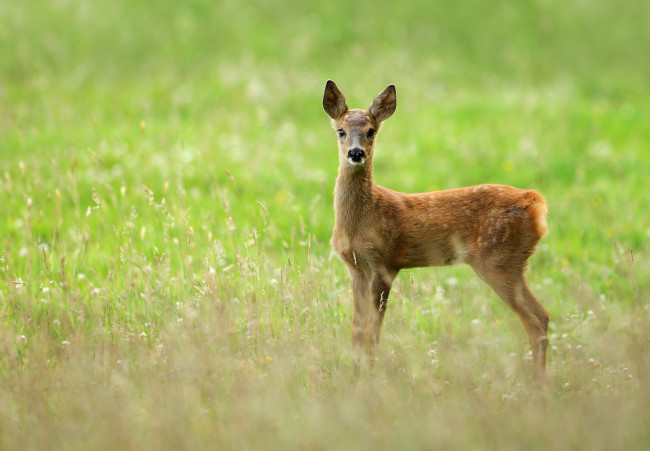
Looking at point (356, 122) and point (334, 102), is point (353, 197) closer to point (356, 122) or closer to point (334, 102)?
point (356, 122)

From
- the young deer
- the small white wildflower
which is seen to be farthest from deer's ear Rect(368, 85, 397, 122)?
the small white wildflower

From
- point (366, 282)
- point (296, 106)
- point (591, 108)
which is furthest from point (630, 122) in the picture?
point (366, 282)

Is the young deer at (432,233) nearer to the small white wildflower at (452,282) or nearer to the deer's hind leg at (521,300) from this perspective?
the deer's hind leg at (521,300)

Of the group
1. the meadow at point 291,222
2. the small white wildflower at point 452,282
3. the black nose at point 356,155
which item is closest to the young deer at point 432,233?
the black nose at point 356,155

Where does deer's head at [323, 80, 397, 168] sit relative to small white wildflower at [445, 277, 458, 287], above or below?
above

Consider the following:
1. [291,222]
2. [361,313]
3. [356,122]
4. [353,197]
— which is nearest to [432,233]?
[353,197]

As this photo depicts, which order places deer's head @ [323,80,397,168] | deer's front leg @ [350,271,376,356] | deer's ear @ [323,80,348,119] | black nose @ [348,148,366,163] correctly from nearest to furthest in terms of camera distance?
deer's front leg @ [350,271,376,356], black nose @ [348,148,366,163], deer's head @ [323,80,397,168], deer's ear @ [323,80,348,119]

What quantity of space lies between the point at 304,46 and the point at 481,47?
386 cm

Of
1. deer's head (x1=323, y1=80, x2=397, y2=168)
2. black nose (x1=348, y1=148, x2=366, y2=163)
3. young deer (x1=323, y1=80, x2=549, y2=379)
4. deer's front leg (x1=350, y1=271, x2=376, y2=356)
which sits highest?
deer's head (x1=323, y1=80, x2=397, y2=168)

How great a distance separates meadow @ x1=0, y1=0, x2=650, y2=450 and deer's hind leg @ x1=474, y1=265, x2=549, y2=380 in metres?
0.23

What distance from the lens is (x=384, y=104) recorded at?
5.61 meters

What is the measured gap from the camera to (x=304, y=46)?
49.8 feet

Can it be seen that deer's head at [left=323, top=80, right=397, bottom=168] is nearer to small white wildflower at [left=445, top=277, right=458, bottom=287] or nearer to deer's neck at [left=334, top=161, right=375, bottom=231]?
deer's neck at [left=334, top=161, right=375, bottom=231]

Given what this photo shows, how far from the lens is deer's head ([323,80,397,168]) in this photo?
5184 millimetres
